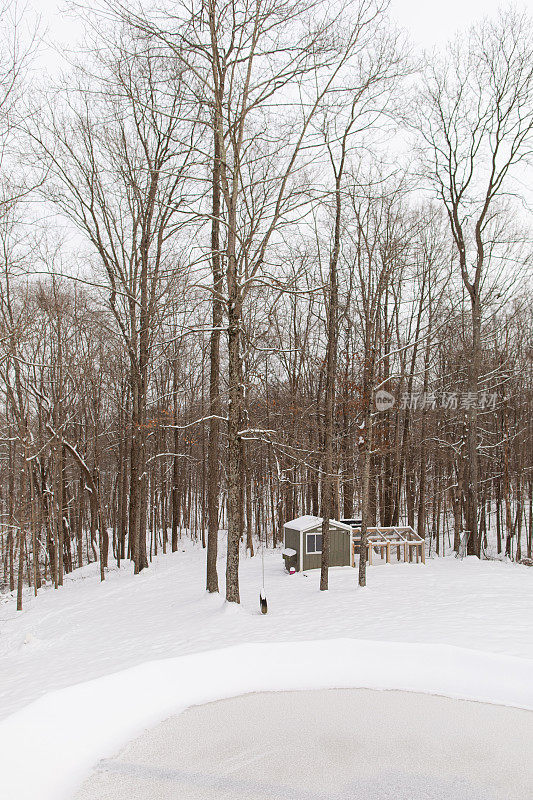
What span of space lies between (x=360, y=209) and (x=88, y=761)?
11.8m

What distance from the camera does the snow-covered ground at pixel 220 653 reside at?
4.65m

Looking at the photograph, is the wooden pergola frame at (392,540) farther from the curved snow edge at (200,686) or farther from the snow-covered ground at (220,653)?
the curved snow edge at (200,686)

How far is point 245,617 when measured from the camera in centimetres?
907

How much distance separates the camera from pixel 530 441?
79.6 ft

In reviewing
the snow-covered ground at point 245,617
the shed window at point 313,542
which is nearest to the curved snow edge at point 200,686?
the snow-covered ground at point 245,617

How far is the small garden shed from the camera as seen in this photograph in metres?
15.5

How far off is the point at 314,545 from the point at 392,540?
3.34 m

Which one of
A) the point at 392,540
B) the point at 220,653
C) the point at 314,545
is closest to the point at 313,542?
the point at 314,545

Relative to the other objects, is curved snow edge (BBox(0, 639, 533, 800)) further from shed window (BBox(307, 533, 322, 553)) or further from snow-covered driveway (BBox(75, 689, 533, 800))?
shed window (BBox(307, 533, 322, 553))

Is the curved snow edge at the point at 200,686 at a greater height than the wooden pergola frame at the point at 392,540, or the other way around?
the curved snow edge at the point at 200,686

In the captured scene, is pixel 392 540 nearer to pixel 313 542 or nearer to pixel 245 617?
pixel 313 542

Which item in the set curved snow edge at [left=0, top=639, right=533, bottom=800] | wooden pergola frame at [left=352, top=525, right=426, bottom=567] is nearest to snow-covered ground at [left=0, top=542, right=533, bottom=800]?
curved snow edge at [left=0, top=639, right=533, bottom=800]

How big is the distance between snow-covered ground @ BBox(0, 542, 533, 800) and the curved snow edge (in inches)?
0.6

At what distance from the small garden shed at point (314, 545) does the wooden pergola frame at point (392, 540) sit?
373mm
